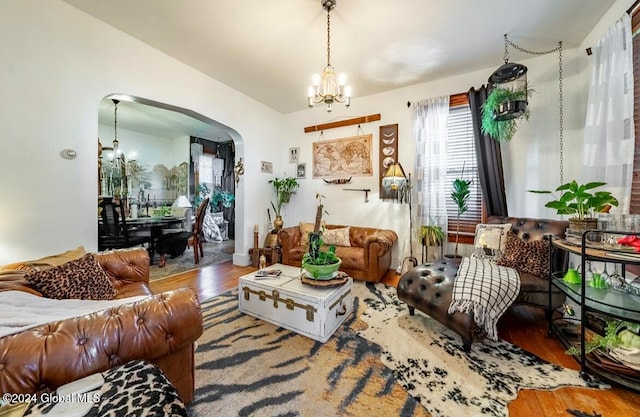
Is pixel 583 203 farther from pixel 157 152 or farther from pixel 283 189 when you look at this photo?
pixel 157 152

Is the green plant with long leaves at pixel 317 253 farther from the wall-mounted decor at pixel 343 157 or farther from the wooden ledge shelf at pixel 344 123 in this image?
the wooden ledge shelf at pixel 344 123

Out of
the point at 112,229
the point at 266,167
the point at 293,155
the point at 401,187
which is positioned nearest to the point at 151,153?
the point at 112,229

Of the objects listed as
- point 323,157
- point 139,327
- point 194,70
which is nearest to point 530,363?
point 139,327

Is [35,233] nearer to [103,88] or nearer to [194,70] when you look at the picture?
[103,88]

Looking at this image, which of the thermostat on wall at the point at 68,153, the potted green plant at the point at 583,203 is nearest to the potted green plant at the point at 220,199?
the thermostat on wall at the point at 68,153

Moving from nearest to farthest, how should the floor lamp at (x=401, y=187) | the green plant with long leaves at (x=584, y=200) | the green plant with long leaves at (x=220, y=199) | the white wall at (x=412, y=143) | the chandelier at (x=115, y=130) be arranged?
the green plant with long leaves at (x=584, y=200) → the white wall at (x=412, y=143) → the floor lamp at (x=401, y=187) → the chandelier at (x=115, y=130) → the green plant with long leaves at (x=220, y=199)

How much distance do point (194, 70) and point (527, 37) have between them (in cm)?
402

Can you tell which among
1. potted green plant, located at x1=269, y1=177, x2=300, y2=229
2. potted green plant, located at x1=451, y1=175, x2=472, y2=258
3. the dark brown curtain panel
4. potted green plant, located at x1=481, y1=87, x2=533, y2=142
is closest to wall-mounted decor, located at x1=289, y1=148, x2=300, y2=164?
potted green plant, located at x1=269, y1=177, x2=300, y2=229

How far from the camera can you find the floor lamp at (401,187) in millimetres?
3461

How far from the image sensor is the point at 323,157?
14.5 ft

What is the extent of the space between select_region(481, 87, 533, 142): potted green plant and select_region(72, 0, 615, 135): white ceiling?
0.60 metres

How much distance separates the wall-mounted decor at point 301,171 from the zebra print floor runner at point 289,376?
302cm

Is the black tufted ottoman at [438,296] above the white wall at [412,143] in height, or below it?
below

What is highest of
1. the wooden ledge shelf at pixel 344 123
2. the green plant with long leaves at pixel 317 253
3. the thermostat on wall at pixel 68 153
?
the wooden ledge shelf at pixel 344 123
